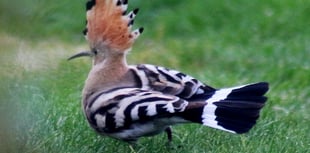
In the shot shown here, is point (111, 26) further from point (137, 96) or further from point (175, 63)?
point (175, 63)

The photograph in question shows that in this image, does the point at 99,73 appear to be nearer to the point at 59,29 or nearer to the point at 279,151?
the point at 279,151

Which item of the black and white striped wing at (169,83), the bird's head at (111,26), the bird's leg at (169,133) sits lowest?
the bird's leg at (169,133)

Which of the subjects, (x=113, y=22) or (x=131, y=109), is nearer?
(x=131, y=109)

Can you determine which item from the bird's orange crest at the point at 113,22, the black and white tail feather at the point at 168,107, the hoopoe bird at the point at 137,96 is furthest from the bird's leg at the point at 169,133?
the bird's orange crest at the point at 113,22

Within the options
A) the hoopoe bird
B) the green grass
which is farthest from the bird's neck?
the green grass

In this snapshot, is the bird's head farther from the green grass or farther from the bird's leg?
the bird's leg

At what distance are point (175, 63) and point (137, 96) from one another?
3.77m

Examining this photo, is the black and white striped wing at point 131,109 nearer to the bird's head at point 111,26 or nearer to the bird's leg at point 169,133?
the bird's head at point 111,26

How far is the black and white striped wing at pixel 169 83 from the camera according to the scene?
5.69 m

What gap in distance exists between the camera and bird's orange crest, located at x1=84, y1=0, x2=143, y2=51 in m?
5.86

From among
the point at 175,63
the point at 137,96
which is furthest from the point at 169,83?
the point at 175,63

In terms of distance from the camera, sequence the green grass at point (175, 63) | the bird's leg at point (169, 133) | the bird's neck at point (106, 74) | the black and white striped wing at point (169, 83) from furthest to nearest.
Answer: the bird's leg at point (169, 133) → the bird's neck at point (106, 74) → the black and white striped wing at point (169, 83) → the green grass at point (175, 63)

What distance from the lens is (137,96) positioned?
18.1 ft

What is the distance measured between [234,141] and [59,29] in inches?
171
